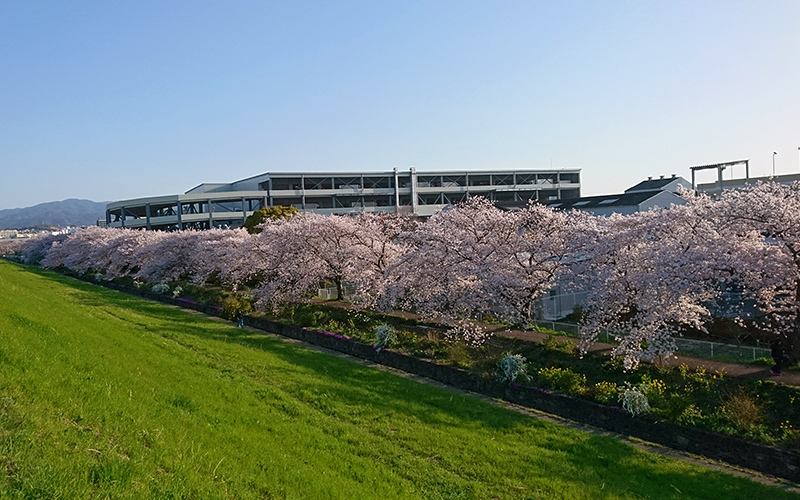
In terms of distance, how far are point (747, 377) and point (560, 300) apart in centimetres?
1223

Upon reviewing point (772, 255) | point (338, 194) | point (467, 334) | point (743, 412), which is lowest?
point (743, 412)

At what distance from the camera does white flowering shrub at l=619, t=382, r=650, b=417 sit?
13.3 m

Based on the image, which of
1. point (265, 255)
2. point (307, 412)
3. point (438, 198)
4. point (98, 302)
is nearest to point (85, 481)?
point (307, 412)

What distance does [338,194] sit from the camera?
78062 mm

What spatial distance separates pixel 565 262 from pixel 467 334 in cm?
504

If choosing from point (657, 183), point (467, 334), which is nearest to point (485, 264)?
point (467, 334)

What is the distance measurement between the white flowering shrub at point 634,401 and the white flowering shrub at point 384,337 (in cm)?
948

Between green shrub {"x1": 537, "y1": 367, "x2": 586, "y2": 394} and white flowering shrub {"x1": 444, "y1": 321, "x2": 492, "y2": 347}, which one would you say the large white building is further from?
green shrub {"x1": 537, "y1": 367, "x2": 586, "y2": 394}

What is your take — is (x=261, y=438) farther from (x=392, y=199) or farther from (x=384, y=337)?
(x=392, y=199)

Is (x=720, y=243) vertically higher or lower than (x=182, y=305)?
higher

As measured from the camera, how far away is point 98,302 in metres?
32.7

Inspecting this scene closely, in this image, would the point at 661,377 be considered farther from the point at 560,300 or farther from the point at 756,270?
the point at 560,300

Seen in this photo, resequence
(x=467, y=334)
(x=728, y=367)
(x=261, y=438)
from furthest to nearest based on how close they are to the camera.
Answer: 1. (x=467, y=334)
2. (x=728, y=367)
3. (x=261, y=438)

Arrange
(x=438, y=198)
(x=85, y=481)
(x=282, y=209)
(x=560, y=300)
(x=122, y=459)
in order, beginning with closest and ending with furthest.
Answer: (x=85, y=481), (x=122, y=459), (x=560, y=300), (x=282, y=209), (x=438, y=198)
